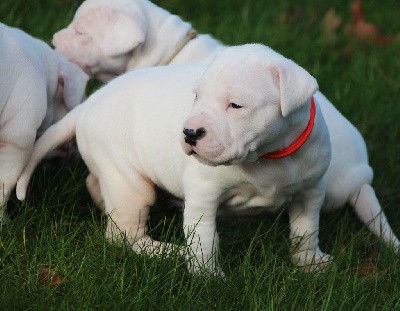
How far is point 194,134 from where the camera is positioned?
3.71 m

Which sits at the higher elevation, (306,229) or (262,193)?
(262,193)

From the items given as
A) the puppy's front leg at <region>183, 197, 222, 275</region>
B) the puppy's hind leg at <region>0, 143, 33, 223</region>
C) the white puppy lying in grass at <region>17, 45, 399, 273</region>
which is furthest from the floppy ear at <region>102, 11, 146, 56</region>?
the puppy's front leg at <region>183, 197, 222, 275</region>

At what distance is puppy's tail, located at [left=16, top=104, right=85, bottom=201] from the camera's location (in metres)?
4.80

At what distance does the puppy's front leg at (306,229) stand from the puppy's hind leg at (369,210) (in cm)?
45

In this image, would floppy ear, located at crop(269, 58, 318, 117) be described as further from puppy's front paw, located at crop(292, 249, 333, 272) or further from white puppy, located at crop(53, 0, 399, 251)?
white puppy, located at crop(53, 0, 399, 251)

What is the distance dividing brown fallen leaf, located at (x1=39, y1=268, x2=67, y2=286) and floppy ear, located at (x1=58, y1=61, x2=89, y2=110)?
1.41m

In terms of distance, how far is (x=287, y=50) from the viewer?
7.21m

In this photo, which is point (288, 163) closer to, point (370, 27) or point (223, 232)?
point (223, 232)

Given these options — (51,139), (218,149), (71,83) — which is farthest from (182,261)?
(71,83)

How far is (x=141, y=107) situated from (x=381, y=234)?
4.32ft


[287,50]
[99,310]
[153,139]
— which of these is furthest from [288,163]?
[287,50]

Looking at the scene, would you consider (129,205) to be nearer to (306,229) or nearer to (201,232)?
(201,232)

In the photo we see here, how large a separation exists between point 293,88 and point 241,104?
0.21 m

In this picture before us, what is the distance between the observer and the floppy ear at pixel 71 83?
524 cm
